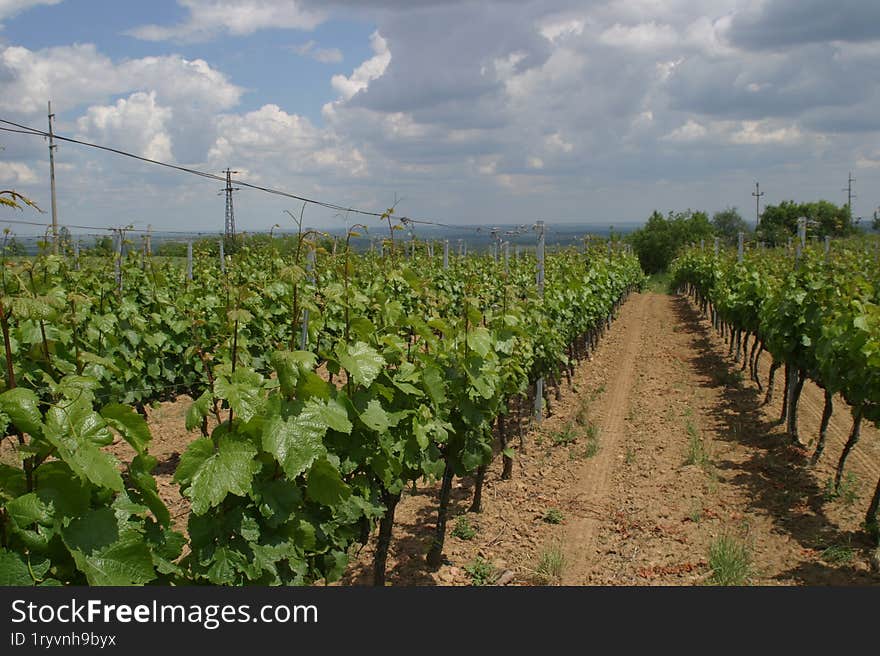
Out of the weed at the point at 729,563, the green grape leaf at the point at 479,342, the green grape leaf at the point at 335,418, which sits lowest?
the weed at the point at 729,563

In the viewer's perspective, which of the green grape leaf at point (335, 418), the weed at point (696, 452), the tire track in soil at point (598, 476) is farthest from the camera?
the weed at point (696, 452)

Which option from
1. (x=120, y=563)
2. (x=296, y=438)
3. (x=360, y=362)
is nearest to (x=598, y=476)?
(x=360, y=362)

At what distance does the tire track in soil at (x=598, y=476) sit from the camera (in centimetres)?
545

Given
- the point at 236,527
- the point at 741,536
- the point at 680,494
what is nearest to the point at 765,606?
the point at 236,527

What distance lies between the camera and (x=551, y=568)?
5.05 metres

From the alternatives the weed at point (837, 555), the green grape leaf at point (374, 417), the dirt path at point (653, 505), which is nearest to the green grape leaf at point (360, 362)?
the green grape leaf at point (374, 417)

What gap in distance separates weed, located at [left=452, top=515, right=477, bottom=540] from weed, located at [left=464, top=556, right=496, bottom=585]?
446mm

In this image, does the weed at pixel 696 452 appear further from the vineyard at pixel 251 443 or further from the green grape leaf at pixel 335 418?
the green grape leaf at pixel 335 418

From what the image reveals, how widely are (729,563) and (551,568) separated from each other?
1.28 m

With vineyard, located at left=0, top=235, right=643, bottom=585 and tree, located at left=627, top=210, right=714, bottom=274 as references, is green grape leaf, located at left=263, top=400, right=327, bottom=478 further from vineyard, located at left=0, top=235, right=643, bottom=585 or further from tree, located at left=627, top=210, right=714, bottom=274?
tree, located at left=627, top=210, right=714, bottom=274

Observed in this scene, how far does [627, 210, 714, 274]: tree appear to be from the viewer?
154ft

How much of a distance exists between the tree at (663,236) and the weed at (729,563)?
42821mm

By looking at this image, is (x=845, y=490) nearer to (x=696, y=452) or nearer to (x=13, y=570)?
(x=696, y=452)

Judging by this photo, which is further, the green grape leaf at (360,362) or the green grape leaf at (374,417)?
the green grape leaf at (374,417)
